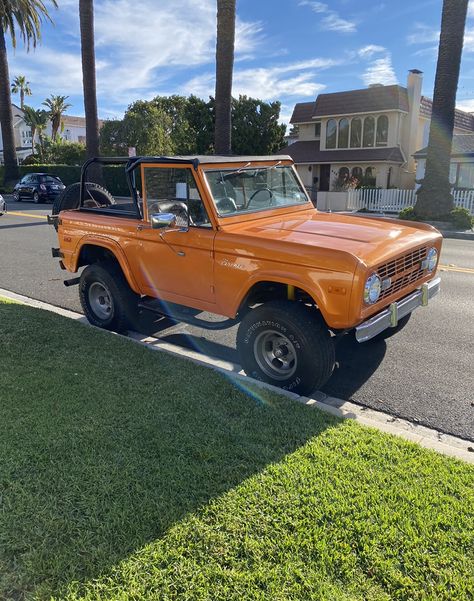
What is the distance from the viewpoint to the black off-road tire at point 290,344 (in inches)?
155

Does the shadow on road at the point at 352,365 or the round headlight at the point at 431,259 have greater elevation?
the round headlight at the point at 431,259

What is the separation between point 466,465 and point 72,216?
482 centimetres

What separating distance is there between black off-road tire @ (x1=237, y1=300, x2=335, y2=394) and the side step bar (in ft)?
1.33

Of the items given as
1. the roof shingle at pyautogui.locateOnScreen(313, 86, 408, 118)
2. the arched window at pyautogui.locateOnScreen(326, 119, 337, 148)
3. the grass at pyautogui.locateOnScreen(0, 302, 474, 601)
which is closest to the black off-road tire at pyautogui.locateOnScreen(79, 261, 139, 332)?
the grass at pyautogui.locateOnScreen(0, 302, 474, 601)

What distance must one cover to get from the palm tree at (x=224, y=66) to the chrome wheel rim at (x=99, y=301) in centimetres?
1233

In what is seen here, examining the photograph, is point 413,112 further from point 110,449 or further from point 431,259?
point 110,449

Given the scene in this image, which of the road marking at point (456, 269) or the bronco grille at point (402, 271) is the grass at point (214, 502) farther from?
the road marking at point (456, 269)

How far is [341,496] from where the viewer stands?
2.76 m

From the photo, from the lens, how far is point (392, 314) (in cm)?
402

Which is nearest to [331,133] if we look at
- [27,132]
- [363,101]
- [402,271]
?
[363,101]

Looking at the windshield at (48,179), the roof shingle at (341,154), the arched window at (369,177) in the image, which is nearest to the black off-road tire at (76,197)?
the windshield at (48,179)

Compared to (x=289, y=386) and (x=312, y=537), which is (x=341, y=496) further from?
(x=289, y=386)

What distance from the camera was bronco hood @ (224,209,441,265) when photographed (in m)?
3.92

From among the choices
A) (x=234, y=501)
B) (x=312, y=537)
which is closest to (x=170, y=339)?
(x=234, y=501)
